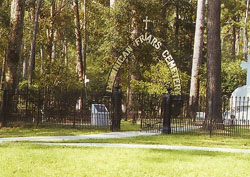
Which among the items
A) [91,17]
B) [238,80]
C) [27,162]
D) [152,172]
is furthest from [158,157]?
[91,17]

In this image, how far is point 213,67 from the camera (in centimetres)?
1878

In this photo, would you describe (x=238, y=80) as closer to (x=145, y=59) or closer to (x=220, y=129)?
(x=145, y=59)

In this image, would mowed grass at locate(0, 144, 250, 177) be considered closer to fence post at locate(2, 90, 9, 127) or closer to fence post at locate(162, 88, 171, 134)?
fence post at locate(162, 88, 171, 134)

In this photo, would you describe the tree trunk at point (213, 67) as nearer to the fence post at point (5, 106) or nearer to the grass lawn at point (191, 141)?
the grass lawn at point (191, 141)

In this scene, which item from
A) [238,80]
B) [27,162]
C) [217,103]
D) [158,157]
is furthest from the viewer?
[238,80]

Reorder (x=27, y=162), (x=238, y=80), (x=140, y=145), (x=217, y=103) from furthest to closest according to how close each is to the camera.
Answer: (x=238, y=80)
(x=217, y=103)
(x=140, y=145)
(x=27, y=162)

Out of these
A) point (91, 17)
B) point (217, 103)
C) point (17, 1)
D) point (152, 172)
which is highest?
point (91, 17)

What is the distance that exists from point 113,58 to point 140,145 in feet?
48.2

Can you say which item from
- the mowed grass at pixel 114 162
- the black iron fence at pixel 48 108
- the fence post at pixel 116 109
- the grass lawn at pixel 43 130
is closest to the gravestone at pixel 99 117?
the black iron fence at pixel 48 108

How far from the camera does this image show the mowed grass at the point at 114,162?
27.4 feet

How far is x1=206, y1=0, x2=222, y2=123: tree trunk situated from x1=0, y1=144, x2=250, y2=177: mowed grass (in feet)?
24.6

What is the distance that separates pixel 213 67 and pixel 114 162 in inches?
415

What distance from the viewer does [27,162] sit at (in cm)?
927

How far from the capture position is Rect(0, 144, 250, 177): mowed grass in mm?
8359
